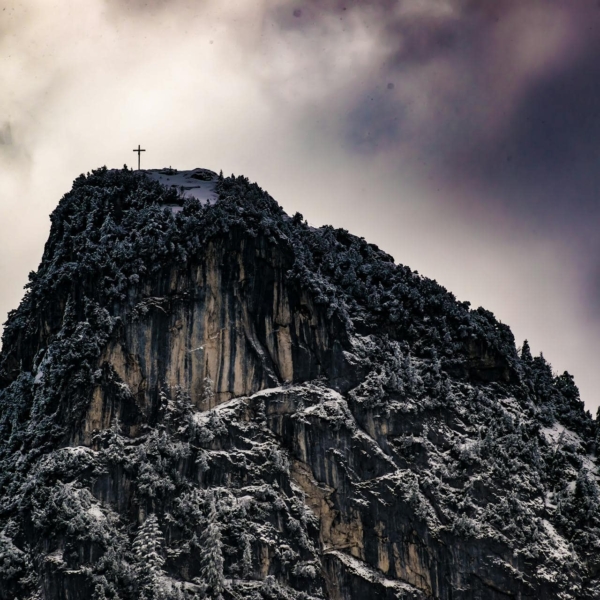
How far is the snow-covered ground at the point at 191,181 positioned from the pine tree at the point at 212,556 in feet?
99.3

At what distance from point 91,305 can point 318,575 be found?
2789cm

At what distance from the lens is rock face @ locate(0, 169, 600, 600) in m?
113

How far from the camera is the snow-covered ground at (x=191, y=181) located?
134012 millimetres

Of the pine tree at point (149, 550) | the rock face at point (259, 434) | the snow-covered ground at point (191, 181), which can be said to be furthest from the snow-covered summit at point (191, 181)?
the pine tree at point (149, 550)

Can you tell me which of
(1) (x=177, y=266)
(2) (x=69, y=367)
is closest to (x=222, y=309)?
(1) (x=177, y=266)

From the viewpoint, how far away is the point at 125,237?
12812cm

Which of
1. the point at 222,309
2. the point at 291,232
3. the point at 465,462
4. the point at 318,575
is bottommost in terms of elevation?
the point at 318,575

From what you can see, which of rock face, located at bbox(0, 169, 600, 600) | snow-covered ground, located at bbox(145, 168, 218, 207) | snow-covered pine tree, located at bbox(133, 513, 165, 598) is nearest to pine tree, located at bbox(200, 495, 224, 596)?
rock face, located at bbox(0, 169, 600, 600)

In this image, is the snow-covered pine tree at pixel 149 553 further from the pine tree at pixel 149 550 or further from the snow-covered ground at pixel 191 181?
the snow-covered ground at pixel 191 181

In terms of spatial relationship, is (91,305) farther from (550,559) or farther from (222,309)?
(550,559)

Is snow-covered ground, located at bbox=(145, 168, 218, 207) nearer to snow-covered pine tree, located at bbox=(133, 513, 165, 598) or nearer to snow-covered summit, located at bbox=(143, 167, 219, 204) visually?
snow-covered summit, located at bbox=(143, 167, 219, 204)

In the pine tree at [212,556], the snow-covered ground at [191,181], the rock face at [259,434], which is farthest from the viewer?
the snow-covered ground at [191,181]

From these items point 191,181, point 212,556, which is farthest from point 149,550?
point 191,181

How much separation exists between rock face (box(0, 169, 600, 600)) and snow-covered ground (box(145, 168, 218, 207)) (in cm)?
151
